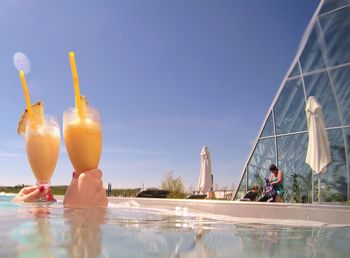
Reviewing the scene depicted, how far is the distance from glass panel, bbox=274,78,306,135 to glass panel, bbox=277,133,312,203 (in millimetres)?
357

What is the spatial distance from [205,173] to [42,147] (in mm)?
12447

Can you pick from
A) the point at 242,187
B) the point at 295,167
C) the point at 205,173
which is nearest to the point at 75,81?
the point at 295,167

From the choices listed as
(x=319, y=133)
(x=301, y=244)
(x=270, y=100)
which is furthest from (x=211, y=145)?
(x=301, y=244)

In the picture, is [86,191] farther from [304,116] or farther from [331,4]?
[331,4]

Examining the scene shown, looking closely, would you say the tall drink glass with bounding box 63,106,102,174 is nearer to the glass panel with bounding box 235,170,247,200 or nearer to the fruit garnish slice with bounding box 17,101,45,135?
the fruit garnish slice with bounding box 17,101,45,135

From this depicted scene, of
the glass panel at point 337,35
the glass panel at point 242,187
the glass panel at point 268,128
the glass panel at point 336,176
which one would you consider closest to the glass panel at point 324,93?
the glass panel at point 336,176

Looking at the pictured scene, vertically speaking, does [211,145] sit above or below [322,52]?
below

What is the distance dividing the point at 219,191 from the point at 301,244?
629 inches

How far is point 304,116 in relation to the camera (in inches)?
500

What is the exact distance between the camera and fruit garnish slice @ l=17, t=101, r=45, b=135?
2998 mm

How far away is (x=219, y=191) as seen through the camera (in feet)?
54.7

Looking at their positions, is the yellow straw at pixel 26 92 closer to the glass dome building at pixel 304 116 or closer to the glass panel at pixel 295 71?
the glass dome building at pixel 304 116

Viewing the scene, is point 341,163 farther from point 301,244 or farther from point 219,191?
point 301,244

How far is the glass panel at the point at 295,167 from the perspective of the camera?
1163 centimetres
